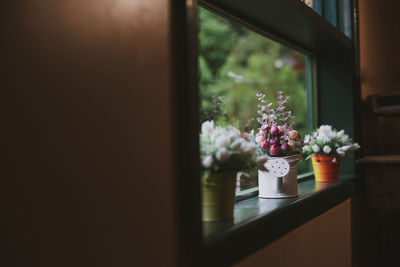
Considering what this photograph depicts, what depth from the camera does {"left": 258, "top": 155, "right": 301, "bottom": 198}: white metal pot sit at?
195 cm

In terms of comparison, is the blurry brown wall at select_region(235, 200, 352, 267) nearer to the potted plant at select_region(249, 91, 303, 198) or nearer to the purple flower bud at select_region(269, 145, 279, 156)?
the potted plant at select_region(249, 91, 303, 198)

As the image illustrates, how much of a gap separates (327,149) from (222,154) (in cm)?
132

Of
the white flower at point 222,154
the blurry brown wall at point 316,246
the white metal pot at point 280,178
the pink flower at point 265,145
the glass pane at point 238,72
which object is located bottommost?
the blurry brown wall at point 316,246

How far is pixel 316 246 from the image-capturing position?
6.99 feet

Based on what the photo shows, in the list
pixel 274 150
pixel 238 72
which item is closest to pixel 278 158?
pixel 274 150

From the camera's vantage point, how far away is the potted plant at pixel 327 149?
2.51 m

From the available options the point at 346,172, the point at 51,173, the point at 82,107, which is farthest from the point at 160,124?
the point at 346,172

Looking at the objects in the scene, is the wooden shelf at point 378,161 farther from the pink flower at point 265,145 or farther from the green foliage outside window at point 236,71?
the pink flower at point 265,145

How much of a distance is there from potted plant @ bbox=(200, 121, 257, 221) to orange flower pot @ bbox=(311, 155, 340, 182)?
1.26 m

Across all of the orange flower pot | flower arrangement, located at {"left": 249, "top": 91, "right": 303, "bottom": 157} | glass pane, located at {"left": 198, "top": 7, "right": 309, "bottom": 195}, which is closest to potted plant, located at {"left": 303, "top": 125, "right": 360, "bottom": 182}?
the orange flower pot

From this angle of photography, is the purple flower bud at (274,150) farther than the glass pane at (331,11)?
No

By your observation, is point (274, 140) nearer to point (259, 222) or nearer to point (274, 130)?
point (274, 130)

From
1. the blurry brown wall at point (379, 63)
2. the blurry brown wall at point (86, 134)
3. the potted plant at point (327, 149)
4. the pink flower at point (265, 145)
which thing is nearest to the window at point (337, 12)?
the blurry brown wall at point (379, 63)

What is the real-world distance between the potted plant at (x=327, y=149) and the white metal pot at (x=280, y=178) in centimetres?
55
